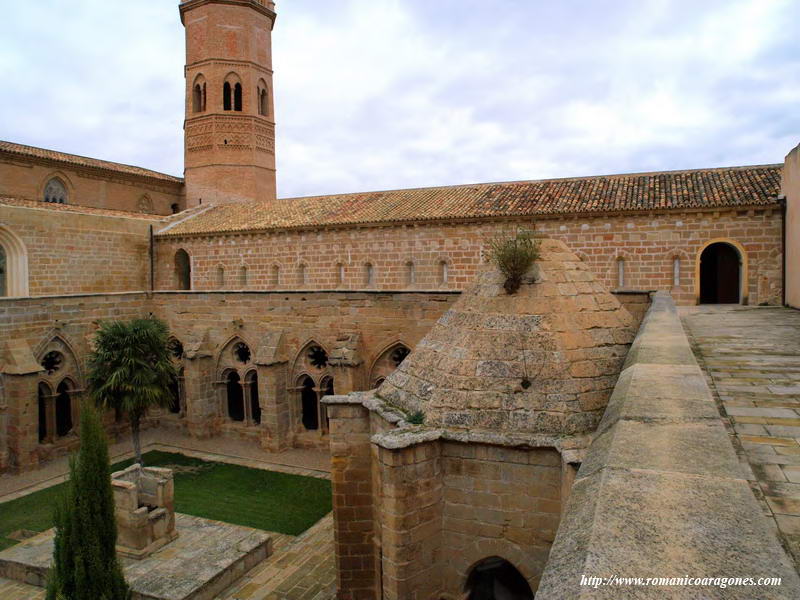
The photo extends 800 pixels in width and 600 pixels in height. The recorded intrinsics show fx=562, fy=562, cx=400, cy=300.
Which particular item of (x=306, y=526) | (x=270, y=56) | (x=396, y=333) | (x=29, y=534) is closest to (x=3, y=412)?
(x=29, y=534)

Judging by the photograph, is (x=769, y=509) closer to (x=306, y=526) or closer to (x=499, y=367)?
(x=499, y=367)

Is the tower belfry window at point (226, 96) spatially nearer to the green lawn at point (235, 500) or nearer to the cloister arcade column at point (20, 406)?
the cloister arcade column at point (20, 406)

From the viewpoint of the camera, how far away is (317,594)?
8883 mm

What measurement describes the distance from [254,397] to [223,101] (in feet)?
59.4

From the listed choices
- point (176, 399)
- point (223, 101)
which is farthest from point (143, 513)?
point (223, 101)

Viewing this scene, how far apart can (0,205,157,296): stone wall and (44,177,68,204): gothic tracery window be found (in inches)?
164

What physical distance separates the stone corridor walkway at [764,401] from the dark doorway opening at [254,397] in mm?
12776

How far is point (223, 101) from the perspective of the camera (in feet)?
95.9

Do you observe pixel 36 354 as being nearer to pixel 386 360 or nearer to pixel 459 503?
pixel 386 360

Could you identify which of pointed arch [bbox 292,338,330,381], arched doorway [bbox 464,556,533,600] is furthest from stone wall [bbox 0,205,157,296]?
arched doorway [bbox 464,556,533,600]

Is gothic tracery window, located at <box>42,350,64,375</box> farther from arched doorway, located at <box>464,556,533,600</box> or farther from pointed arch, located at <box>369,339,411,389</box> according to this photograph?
arched doorway, located at <box>464,556,533,600</box>

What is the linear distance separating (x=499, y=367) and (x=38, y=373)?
1415cm

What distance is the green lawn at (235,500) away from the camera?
1183 centimetres

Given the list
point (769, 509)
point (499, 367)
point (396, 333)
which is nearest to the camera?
point (769, 509)
